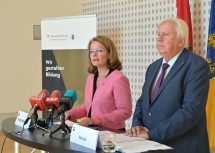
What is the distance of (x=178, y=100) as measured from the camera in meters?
2.19

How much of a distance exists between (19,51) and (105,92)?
405cm

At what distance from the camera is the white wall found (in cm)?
617

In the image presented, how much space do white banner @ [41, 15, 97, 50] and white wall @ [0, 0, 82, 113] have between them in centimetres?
129

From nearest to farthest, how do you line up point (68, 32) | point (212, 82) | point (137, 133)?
point (137, 133) → point (212, 82) → point (68, 32)

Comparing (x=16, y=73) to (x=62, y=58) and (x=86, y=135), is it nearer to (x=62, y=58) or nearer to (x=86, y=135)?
(x=62, y=58)

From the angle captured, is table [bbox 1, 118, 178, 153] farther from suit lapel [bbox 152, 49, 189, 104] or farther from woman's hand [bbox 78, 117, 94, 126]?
suit lapel [bbox 152, 49, 189, 104]

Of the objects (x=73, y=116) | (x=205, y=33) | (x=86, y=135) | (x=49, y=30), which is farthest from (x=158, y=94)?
(x=49, y=30)

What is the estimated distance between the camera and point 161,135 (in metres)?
2.11

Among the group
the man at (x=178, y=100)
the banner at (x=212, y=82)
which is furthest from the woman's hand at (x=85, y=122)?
the banner at (x=212, y=82)

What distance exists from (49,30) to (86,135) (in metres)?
3.41

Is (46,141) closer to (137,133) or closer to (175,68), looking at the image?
(137,133)

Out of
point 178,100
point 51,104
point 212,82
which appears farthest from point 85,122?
point 212,82

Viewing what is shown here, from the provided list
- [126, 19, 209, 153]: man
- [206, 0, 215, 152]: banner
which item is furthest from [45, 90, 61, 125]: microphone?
[206, 0, 215, 152]: banner

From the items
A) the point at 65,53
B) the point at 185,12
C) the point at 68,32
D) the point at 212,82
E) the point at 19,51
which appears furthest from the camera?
the point at 19,51
